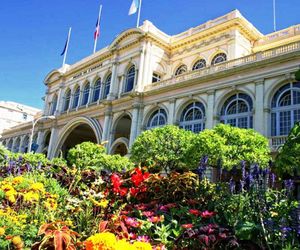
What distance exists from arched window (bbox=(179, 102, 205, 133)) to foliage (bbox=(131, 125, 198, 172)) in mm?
4145

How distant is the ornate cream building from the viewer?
21125mm

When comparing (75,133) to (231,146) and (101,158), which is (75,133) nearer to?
(101,158)

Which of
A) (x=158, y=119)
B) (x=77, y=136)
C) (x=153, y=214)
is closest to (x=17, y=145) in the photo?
(x=77, y=136)

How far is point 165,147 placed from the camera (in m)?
20.8

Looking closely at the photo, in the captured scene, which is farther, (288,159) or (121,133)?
(121,133)

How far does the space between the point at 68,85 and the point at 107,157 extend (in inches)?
903

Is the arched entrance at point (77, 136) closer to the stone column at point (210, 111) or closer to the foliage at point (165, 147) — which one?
the stone column at point (210, 111)

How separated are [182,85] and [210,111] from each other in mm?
3762

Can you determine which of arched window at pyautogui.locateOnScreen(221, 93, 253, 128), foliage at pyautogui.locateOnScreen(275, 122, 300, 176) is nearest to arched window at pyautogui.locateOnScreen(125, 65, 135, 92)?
arched window at pyautogui.locateOnScreen(221, 93, 253, 128)

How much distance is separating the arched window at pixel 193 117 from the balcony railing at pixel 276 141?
19.8ft

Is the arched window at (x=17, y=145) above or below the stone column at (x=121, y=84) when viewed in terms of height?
below

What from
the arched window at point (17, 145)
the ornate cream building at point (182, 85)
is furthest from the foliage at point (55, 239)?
the arched window at point (17, 145)

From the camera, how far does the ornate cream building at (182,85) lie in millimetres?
21125

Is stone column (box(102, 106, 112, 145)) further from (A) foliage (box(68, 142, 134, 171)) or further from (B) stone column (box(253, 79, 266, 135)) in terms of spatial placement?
(B) stone column (box(253, 79, 266, 135))
